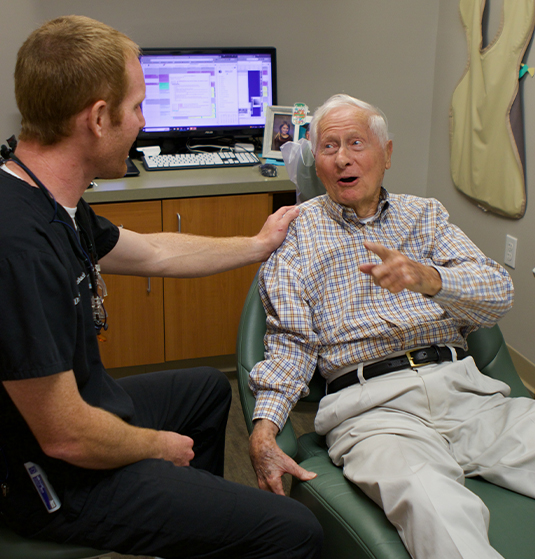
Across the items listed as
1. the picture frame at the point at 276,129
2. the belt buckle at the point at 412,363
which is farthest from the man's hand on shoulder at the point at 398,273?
the picture frame at the point at 276,129

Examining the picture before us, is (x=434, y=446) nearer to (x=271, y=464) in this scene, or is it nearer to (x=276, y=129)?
(x=271, y=464)

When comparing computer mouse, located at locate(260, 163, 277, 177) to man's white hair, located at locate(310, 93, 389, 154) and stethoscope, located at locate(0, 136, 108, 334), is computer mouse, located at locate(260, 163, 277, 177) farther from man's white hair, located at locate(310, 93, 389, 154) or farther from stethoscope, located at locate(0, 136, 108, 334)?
stethoscope, located at locate(0, 136, 108, 334)

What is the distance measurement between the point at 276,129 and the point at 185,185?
2.06 feet

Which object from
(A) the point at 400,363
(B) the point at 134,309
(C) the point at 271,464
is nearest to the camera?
(C) the point at 271,464

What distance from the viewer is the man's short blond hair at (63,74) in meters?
1.12

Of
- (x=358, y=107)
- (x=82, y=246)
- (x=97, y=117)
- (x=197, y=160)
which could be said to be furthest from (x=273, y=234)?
(x=197, y=160)

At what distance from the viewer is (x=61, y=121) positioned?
114 centimetres

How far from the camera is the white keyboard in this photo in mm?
2629

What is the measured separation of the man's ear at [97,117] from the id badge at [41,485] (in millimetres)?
666

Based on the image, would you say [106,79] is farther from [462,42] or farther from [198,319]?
[462,42]

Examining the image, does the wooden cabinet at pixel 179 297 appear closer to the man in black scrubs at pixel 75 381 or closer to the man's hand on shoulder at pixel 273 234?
the man's hand on shoulder at pixel 273 234

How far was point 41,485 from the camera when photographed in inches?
44.9

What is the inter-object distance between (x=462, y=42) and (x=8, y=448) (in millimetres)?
2700

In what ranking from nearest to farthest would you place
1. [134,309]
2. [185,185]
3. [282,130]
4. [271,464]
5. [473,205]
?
[271,464] < [185,185] < [134,309] < [282,130] < [473,205]
